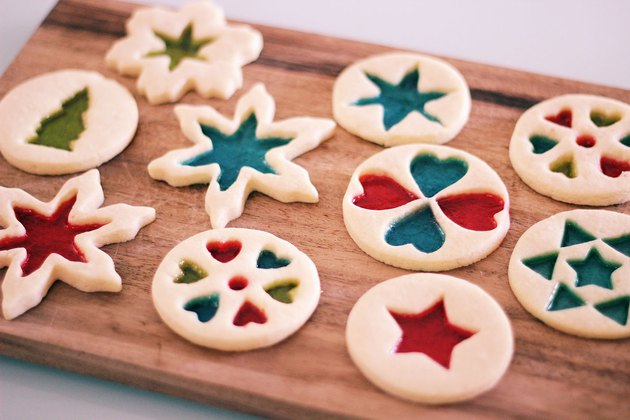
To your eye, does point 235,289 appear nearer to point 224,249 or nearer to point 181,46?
point 224,249

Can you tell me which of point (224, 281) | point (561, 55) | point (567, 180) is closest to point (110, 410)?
point (224, 281)

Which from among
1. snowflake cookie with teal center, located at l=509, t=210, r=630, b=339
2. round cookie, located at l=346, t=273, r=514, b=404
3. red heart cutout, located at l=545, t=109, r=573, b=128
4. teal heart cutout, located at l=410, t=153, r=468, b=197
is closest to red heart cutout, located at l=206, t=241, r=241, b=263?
round cookie, located at l=346, t=273, r=514, b=404

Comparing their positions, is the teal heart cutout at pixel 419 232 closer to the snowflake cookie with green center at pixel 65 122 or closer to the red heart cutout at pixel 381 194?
the red heart cutout at pixel 381 194

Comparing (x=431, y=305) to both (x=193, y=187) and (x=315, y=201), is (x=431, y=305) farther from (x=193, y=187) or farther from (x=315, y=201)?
(x=193, y=187)

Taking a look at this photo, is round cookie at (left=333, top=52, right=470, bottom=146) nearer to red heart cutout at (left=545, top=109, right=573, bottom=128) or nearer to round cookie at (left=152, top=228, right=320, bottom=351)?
red heart cutout at (left=545, top=109, right=573, bottom=128)

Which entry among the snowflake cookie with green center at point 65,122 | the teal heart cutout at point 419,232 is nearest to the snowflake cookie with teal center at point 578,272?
the teal heart cutout at point 419,232
